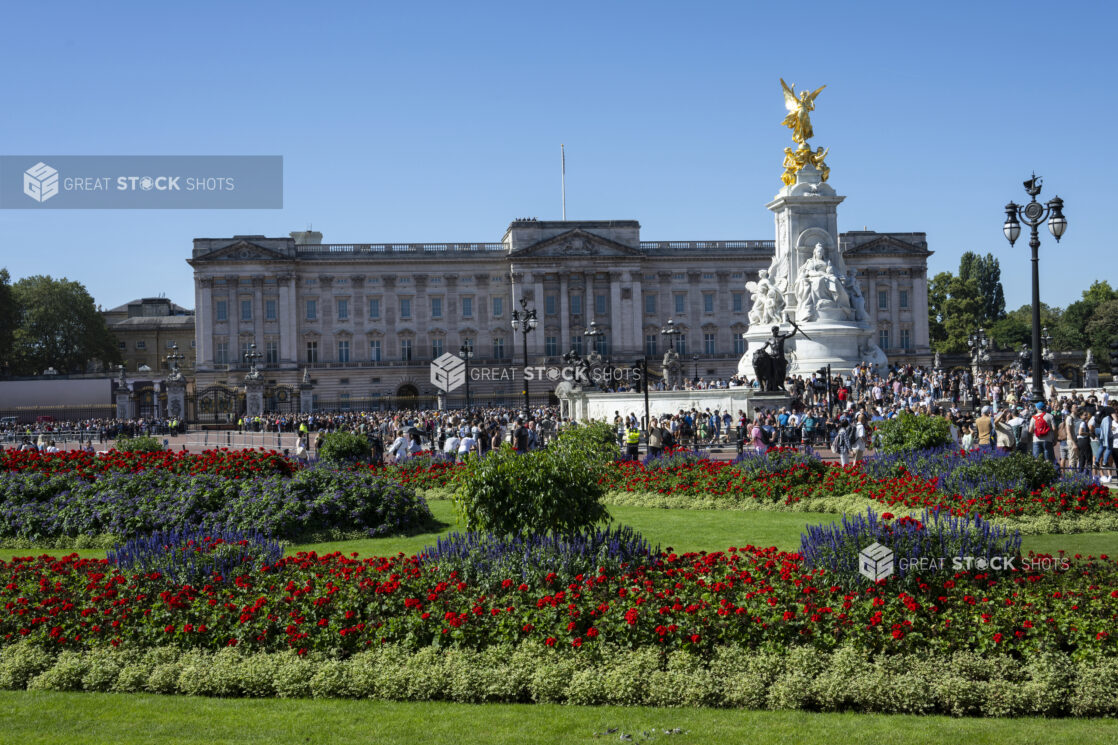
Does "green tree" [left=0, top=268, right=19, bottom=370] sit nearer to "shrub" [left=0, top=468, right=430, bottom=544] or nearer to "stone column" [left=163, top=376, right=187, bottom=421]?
"stone column" [left=163, top=376, right=187, bottom=421]

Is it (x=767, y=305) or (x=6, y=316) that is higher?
(x=6, y=316)

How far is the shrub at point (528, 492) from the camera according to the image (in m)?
9.31

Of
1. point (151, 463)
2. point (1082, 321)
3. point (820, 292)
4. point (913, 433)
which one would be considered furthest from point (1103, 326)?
point (151, 463)

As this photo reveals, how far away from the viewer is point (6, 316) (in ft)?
259

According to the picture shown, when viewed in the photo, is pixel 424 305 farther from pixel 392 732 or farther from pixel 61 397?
pixel 392 732

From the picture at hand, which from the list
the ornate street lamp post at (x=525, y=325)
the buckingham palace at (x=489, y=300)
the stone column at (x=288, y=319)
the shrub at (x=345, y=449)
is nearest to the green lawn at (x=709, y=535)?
the shrub at (x=345, y=449)

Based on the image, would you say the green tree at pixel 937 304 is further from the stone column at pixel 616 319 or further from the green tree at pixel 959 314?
the stone column at pixel 616 319

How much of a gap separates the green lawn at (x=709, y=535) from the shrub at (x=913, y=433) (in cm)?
361

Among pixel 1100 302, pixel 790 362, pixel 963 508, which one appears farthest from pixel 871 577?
pixel 1100 302

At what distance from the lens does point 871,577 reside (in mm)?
7816

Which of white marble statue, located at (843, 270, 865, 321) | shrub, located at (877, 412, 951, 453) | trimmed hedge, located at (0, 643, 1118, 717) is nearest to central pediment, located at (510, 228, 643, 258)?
white marble statue, located at (843, 270, 865, 321)

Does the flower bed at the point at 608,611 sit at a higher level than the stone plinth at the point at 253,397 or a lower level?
lower

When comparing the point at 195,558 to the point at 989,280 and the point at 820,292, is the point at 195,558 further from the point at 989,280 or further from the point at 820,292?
the point at 989,280

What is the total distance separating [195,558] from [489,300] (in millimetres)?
76388
